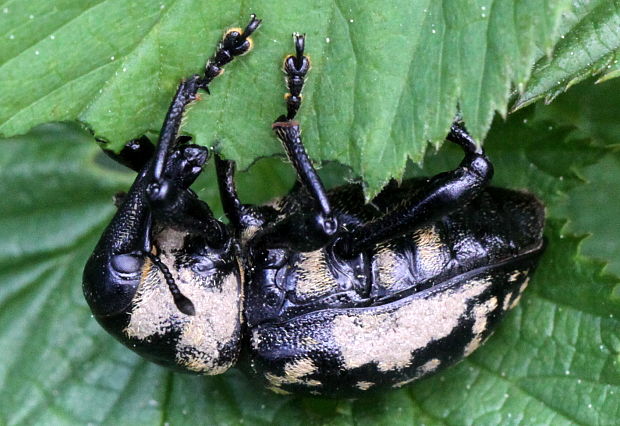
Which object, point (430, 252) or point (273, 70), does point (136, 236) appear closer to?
point (273, 70)

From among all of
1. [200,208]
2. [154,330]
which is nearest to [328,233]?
[200,208]

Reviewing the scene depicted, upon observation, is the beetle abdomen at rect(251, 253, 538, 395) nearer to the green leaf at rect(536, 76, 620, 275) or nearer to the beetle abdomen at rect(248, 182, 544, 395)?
the beetle abdomen at rect(248, 182, 544, 395)

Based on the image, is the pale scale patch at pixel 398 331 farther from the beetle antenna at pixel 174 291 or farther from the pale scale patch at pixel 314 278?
the beetle antenna at pixel 174 291

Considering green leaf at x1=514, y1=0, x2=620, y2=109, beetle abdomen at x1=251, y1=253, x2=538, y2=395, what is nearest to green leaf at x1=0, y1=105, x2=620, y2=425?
beetle abdomen at x1=251, y1=253, x2=538, y2=395

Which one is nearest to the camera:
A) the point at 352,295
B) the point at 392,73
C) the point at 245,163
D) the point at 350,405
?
the point at 392,73

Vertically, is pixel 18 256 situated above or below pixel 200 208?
below

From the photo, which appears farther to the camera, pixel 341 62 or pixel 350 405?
pixel 350 405

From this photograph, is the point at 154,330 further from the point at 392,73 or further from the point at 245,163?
the point at 392,73
